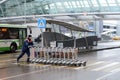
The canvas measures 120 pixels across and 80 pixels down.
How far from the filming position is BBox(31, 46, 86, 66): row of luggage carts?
17.8m

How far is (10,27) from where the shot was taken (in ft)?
96.8

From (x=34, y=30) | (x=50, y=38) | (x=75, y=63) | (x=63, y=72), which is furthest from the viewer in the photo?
(x=34, y=30)

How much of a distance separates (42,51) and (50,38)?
299 inches

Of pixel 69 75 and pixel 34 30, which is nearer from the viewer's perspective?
pixel 69 75

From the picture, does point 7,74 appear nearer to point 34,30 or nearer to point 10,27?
point 10,27

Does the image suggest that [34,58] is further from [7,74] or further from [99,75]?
[99,75]

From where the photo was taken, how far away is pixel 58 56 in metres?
18.5

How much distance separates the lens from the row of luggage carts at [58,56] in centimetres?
1778

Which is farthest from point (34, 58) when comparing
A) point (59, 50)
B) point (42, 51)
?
point (59, 50)

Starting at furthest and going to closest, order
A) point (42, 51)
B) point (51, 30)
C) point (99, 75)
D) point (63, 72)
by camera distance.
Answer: point (51, 30) → point (42, 51) → point (63, 72) → point (99, 75)

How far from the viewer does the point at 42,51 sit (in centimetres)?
1906

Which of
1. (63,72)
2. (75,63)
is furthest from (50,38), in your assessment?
(63,72)

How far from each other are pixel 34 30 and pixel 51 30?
488 inches

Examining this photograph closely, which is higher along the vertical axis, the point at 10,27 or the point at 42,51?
the point at 10,27
